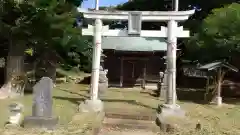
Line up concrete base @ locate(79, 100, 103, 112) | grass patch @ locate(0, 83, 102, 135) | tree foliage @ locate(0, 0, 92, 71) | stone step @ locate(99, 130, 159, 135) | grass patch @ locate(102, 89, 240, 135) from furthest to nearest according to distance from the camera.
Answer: tree foliage @ locate(0, 0, 92, 71) < concrete base @ locate(79, 100, 103, 112) < stone step @ locate(99, 130, 159, 135) < grass patch @ locate(102, 89, 240, 135) < grass patch @ locate(0, 83, 102, 135)

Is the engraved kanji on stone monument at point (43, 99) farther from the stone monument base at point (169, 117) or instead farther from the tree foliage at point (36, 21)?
the tree foliage at point (36, 21)

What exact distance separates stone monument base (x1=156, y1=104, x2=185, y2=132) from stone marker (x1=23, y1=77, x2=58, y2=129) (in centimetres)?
377

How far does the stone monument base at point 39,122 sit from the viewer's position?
10.9 metres

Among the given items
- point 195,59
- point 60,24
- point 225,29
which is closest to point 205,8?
point 195,59

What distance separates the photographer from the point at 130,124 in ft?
41.3

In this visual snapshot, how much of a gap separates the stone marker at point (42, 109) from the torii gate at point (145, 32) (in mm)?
2990

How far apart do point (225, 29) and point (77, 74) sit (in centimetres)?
1861

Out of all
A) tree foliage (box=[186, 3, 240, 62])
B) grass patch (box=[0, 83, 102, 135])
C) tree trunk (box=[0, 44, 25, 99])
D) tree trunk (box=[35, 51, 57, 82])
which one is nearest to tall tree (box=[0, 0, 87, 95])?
tree trunk (box=[0, 44, 25, 99])

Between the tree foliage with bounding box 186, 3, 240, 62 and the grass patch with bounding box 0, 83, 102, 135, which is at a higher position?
the tree foliage with bounding box 186, 3, 240, 62

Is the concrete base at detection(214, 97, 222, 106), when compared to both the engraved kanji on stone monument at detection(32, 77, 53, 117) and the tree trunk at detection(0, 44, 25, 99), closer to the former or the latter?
the engraved kanji on stone monument at detection(32, 77, 53, 117)

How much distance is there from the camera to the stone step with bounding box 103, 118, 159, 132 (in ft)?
40.6

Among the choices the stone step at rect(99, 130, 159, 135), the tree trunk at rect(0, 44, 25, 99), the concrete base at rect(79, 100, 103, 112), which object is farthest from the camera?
the tree trunk at rect(0, 44, 25, 99)

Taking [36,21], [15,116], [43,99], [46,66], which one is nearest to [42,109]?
[43,99]

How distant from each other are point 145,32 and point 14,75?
7.55 meters
